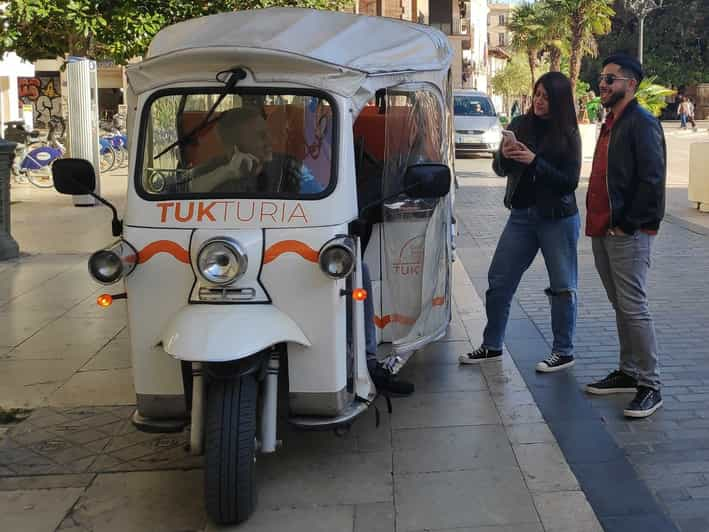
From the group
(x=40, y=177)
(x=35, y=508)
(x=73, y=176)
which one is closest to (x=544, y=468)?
(x=35, y=508)

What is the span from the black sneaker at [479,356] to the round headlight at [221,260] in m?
2.71

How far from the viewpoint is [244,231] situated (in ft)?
13.9

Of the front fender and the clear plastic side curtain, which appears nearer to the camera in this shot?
the front fender

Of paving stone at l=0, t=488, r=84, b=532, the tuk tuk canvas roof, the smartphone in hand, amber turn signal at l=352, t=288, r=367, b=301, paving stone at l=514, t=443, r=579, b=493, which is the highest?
the tuk tuk canvas roof

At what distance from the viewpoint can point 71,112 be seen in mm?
15555

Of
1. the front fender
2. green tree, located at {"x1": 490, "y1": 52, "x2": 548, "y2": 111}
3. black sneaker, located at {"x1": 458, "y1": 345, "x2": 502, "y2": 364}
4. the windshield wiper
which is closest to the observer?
the front fender

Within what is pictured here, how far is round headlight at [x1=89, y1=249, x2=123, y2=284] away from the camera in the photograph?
413 cm

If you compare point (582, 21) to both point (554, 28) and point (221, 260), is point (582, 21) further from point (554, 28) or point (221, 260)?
point (221, 260)

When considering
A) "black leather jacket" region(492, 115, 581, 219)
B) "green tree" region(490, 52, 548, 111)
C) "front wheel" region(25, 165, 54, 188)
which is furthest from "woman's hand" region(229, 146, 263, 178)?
"green tree" region(490, 52, 548, 111)

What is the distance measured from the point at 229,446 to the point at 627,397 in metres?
2.81

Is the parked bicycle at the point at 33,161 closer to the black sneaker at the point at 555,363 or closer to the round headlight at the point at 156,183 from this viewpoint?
the black sneaker at the point at 555,363

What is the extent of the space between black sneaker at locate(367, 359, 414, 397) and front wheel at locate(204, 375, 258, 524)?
102 centimetres

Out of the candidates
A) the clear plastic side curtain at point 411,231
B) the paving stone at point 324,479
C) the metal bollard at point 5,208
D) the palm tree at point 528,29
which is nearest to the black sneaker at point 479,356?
the clear plastic side curtain at point 411,231

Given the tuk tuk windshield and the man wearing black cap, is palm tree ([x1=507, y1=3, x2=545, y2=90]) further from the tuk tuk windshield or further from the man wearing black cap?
the tuk tuk windshield
